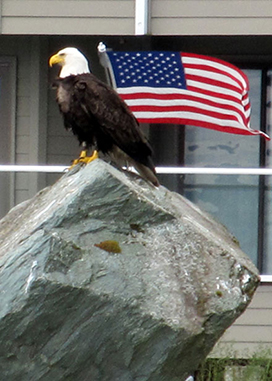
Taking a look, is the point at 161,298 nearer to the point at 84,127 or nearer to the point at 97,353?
the point at 97,353

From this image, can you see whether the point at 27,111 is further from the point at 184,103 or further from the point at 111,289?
the point at 111,289

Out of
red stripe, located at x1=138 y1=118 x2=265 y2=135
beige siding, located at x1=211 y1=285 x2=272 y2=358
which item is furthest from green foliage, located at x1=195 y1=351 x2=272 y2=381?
red stripe, located at x1=138 y1=118 x2=265 y2=135

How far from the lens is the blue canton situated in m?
8.12

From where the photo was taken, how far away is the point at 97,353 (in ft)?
14.3

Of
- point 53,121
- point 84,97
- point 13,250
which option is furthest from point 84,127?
point 53,121

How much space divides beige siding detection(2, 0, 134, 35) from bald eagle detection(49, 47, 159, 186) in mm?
1914

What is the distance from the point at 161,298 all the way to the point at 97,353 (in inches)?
14.6

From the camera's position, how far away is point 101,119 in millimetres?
5938

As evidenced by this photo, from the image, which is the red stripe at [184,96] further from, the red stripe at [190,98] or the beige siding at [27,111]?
the beige siding at [27,111]

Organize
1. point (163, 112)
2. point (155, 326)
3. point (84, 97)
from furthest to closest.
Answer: point (163, 112)
point (84, 97)
point (155, 326)

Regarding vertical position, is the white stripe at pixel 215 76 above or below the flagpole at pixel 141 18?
below

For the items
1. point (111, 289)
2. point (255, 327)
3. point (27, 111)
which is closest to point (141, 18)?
point (27, 111)

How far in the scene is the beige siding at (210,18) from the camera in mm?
8086

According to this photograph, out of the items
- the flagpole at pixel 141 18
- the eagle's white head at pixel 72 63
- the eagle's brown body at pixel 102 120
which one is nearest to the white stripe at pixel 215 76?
the flagpole at pixel 141 18
